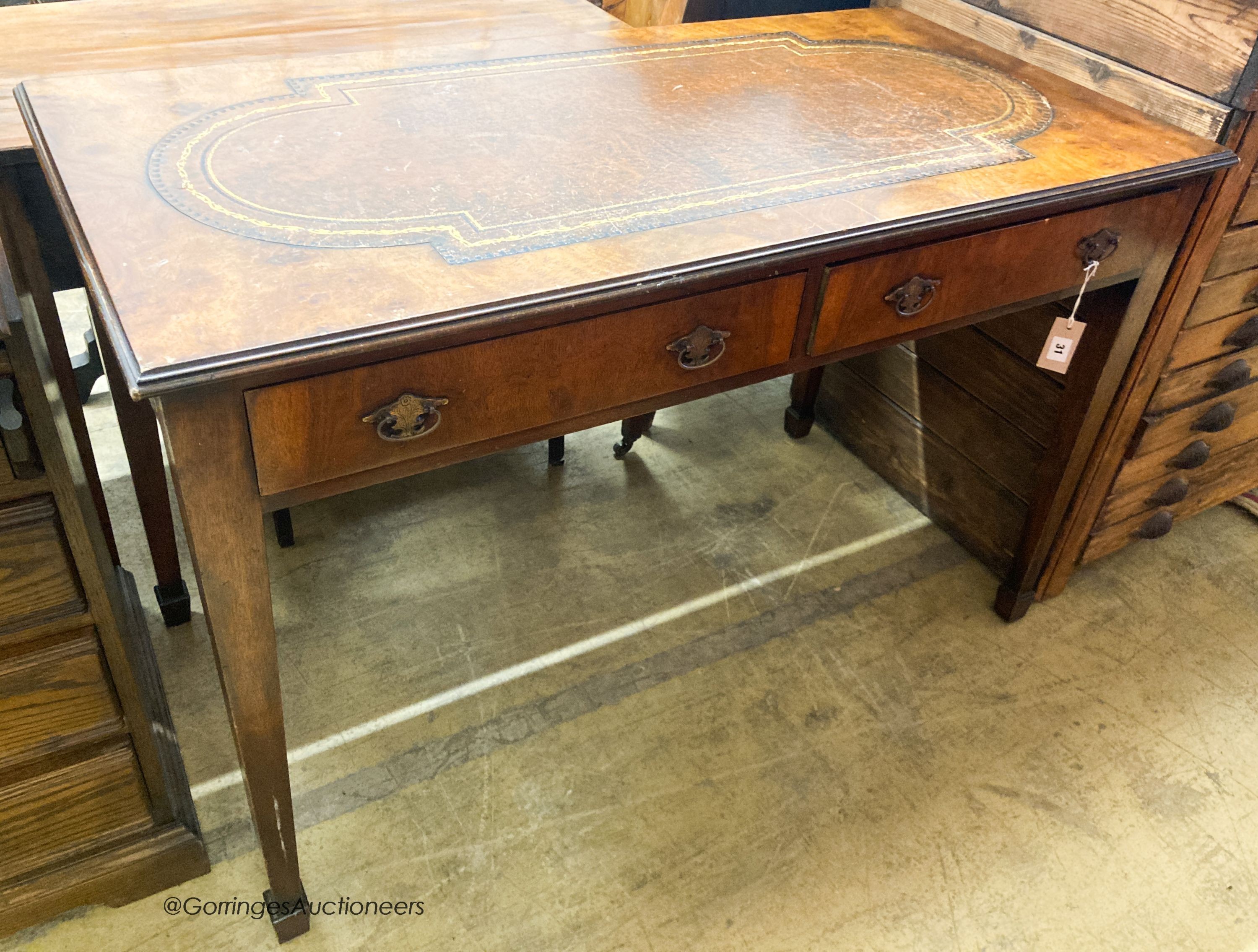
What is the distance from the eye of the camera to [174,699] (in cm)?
155

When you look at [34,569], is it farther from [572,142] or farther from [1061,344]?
[1061,344]

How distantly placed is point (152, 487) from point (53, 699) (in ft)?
1.50

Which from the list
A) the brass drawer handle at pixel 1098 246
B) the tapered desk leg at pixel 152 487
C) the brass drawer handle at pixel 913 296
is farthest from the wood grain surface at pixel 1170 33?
the tapered desk leg at pixel 152 487

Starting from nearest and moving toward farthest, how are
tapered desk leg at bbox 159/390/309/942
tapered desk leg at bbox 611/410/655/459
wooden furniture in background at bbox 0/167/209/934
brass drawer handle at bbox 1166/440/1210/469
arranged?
1. tapered desk leg at bbox 159/390/309/942
2. wooden furniture in background at bbox 0/167/209/934
3. brass drawer handle at bbox 1166/440/1210/469
4. tapered desk leg at bbox 611/410/655/459

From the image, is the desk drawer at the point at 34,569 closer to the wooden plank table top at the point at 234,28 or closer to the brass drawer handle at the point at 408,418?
the brass drawer handle at the point at 408,418

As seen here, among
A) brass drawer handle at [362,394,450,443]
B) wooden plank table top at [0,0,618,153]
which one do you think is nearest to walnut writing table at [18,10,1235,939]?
brass drawer handle at [362,394,450,443]

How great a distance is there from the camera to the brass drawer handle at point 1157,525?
5.89 feet

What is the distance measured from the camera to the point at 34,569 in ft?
3.38

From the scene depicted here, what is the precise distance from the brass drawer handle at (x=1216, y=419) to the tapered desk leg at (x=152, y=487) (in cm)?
164

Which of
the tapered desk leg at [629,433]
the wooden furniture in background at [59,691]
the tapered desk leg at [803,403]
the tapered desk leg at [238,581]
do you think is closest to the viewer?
the tapered desk leg at [238,581]

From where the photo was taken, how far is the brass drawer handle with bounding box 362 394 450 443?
904mm

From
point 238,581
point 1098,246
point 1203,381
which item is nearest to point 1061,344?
point 1098,246

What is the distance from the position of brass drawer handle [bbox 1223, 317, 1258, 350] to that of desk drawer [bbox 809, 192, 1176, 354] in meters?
0.41

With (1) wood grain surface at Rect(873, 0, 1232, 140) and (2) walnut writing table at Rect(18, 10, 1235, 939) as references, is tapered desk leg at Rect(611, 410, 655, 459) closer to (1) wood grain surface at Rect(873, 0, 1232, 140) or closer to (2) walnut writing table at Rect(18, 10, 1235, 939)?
(2) walnut writing table at Rect(18, 10, 1235, 939)
